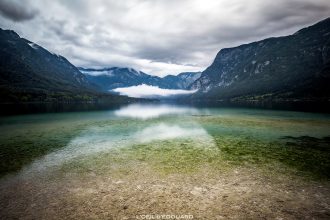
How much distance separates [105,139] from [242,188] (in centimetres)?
2693

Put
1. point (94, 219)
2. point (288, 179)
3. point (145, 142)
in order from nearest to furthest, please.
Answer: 1. point (94, 219)
2. point (288, 179)
3. point (145, 142)

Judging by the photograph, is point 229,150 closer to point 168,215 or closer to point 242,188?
point 242,188

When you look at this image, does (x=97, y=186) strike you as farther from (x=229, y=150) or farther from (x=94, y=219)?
(x=229, y=150)

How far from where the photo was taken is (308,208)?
45.0ft

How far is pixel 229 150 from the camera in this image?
29.9 metres

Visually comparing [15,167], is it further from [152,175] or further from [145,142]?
[145,142]

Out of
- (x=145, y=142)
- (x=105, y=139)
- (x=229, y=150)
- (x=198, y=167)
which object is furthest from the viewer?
(x=105, y=139)

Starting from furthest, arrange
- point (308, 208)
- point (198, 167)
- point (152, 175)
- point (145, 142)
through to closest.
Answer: point (145, 142)
point (198, 167)
point (152, 175)
point (308, 208)

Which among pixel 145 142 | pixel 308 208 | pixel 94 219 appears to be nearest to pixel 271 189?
pixel 308 208

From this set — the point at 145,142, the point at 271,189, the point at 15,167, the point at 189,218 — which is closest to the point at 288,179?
the point at 271,189

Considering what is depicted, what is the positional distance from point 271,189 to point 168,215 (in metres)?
8.24

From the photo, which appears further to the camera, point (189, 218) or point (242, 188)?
point (242, 188)

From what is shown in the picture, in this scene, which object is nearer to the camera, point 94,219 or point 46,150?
point 94,219

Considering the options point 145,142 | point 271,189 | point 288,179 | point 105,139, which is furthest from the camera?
point 105,139
